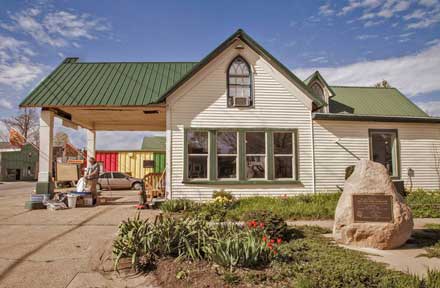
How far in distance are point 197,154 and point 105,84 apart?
201 inches

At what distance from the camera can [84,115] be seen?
1326 cm

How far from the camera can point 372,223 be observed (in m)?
5.67

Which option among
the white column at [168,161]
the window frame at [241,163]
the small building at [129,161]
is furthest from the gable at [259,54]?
the small building at [129,161]

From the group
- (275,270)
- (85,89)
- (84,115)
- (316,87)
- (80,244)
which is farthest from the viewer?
(316,87)

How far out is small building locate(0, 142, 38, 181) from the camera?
130 feet

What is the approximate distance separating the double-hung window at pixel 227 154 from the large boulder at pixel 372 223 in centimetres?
565

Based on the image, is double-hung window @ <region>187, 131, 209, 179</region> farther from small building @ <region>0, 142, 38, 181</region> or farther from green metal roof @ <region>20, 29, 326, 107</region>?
small building @ <region>0, 142, 38, 181</region>

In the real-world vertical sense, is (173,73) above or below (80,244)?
above

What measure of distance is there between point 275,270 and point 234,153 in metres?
7.28

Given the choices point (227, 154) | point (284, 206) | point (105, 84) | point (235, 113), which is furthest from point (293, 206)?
point (105, 84)

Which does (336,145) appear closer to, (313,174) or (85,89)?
(313,174)

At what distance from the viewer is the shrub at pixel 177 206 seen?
9766 mm

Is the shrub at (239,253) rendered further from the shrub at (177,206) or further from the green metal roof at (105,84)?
the green metal roof at (105,84)

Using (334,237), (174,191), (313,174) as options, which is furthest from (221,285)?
(313,174)
